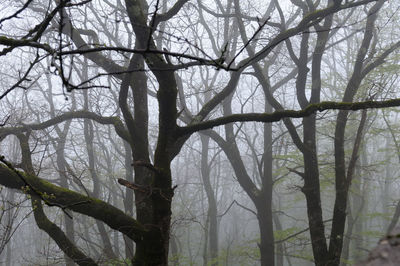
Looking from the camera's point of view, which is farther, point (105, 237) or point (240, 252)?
point (240, 252)

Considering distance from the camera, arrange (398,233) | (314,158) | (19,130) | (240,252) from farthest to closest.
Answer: (240,252)
(314,158)
(19,130)
(398,233)

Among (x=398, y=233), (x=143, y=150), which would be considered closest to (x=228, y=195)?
(x=143, y=150)

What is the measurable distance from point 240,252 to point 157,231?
284 inches

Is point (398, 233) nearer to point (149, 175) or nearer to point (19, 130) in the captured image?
point (149, 175)

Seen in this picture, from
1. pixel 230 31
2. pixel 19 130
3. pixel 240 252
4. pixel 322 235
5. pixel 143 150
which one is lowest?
pixel 240 252

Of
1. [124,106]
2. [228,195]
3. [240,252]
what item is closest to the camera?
[124,106]

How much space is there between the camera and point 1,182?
3785 mm

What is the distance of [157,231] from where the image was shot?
406 centimetres

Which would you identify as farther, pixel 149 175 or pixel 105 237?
pixel 105 237

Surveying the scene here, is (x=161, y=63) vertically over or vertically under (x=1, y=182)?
over

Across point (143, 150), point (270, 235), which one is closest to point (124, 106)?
point (143, 150)

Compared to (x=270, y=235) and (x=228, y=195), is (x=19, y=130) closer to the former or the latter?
(x=270, y=235)

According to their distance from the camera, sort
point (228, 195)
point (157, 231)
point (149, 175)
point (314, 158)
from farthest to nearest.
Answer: point (228, 195) → point (314, 158) → point (149, 175) → point (157, 231)

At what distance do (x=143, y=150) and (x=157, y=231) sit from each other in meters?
1.68
